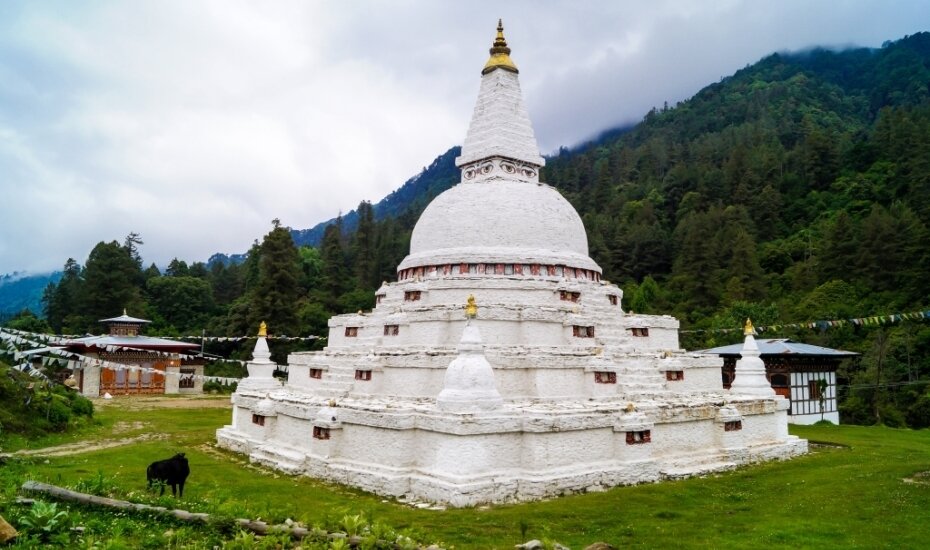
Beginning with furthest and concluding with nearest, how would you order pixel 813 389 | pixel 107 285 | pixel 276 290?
pixel 107 285 < pixel 276 290 < pixel 813 389

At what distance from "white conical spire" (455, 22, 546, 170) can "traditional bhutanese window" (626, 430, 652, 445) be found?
37.2 feet

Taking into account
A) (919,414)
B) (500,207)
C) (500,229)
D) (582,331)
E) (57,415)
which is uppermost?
(500,207)

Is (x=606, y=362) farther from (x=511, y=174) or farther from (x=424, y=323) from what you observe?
(x=511, y=174)

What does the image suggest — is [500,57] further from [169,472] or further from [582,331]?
→ [169,472]

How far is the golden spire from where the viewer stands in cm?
2433

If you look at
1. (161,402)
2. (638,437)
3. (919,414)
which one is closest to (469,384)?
(638,437)

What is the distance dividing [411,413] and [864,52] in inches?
6565

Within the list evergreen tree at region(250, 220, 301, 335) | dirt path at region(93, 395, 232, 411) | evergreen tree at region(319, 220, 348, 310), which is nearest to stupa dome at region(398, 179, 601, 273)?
dirt path at region(93, 395, 232, 411)

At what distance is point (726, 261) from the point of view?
5244 cm

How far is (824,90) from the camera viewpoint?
116 metres

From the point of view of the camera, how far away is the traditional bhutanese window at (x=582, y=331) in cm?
1912

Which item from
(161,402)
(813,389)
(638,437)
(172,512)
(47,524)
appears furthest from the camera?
(161,402)

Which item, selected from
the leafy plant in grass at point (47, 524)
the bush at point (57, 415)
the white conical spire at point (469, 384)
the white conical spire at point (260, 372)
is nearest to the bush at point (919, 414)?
the white conical spire at point (469, 384)

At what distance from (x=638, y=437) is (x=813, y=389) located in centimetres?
1931
